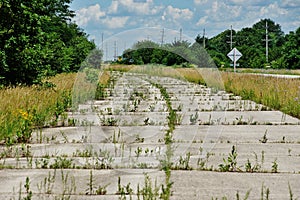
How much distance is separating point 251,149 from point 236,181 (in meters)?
2.02

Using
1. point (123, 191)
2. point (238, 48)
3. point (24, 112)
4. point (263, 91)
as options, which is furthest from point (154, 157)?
point (238, 48)

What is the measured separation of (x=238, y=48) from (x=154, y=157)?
80781mm

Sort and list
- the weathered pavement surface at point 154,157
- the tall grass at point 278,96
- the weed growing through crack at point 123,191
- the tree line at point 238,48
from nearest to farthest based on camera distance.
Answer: the weed growing through crack at point 123,191
the weathered pavement surface at point 154,157
the tree line at point 238,48
the tall grass at point 278,96

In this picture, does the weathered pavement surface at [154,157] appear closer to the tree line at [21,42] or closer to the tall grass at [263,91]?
the tall grass at [263,91]

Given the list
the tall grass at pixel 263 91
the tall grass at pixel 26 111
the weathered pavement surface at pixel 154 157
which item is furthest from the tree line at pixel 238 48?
the tall grass at pixel 26 111

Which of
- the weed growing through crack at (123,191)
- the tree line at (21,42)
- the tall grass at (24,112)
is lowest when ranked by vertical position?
the weed growing through crack at (123,191)

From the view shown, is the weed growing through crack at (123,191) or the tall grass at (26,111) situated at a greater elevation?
the tall grass at (26,111)

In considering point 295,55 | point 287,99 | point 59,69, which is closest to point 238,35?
point 295,55

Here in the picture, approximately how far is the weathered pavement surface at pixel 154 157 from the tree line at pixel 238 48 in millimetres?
1295

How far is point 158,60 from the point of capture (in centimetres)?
730

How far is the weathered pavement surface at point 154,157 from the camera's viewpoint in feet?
15.9

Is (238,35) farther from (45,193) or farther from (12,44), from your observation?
(45,193)

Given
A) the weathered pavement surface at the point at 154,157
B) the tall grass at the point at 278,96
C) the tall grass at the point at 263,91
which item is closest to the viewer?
the weathered pavement surface at the point at 154,157

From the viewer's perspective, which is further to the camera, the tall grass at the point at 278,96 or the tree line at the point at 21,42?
the tree line at the point at 21,42
